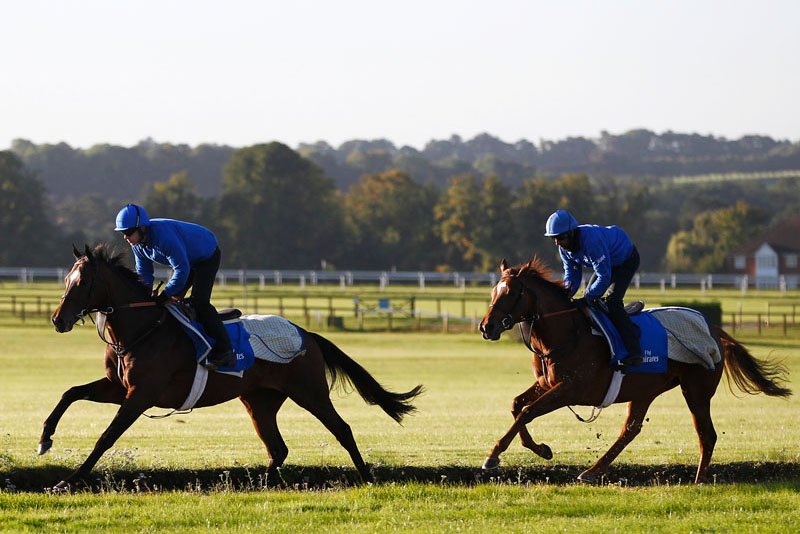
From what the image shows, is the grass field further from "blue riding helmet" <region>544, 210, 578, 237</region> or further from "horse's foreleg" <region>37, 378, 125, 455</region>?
"blue riding helmet" <region>544, 210, 578, 237</region>

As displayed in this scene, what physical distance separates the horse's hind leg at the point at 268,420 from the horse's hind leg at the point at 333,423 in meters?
0.32

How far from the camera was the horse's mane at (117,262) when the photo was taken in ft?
37.4

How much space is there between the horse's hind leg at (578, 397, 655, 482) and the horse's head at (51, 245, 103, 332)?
16.4 feet

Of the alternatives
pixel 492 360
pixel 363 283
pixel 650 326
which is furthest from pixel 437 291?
pixel 650 326

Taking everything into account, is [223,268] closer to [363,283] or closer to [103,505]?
[363,283]

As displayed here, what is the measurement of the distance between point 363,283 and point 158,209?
24211 mm

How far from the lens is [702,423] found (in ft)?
41.3

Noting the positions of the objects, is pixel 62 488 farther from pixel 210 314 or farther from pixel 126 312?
pixel 210 314

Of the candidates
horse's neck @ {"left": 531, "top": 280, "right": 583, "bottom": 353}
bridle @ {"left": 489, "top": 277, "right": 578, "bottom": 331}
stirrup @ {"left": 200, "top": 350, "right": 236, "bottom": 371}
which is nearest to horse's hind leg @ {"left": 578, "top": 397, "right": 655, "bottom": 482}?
horse's neck @ {"left": 531, "top": 280, "right": 583, "bottom": 353}

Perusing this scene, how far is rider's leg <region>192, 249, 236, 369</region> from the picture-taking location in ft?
37.8

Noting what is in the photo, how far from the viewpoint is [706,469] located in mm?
12312

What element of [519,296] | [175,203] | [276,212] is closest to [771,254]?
[276,212]

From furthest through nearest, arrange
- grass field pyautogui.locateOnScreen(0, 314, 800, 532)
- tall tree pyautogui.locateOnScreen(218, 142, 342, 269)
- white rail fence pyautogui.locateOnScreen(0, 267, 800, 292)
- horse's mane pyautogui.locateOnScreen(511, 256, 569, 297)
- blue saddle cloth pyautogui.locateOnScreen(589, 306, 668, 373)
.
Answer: tall tree pyautogui.locateOnScreen(218, 142, 342, 269) → white rail fence pyautogui.locateOnScreen(0, 267, 800, 292) → blue saddle cloth pyautogui.locateOnScreen(589, 306, 668, 373) → horse's mane pyautogui.locateOnScreen(511, 256, 569, 297) → grass field pyautogui.locateOnScreen(0, 314, 800, 532)

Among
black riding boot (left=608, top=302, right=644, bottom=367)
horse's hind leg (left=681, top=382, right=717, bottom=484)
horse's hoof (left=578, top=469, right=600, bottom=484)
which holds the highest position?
black riding boot (left=608, top=302, right=644, bottom=367)
